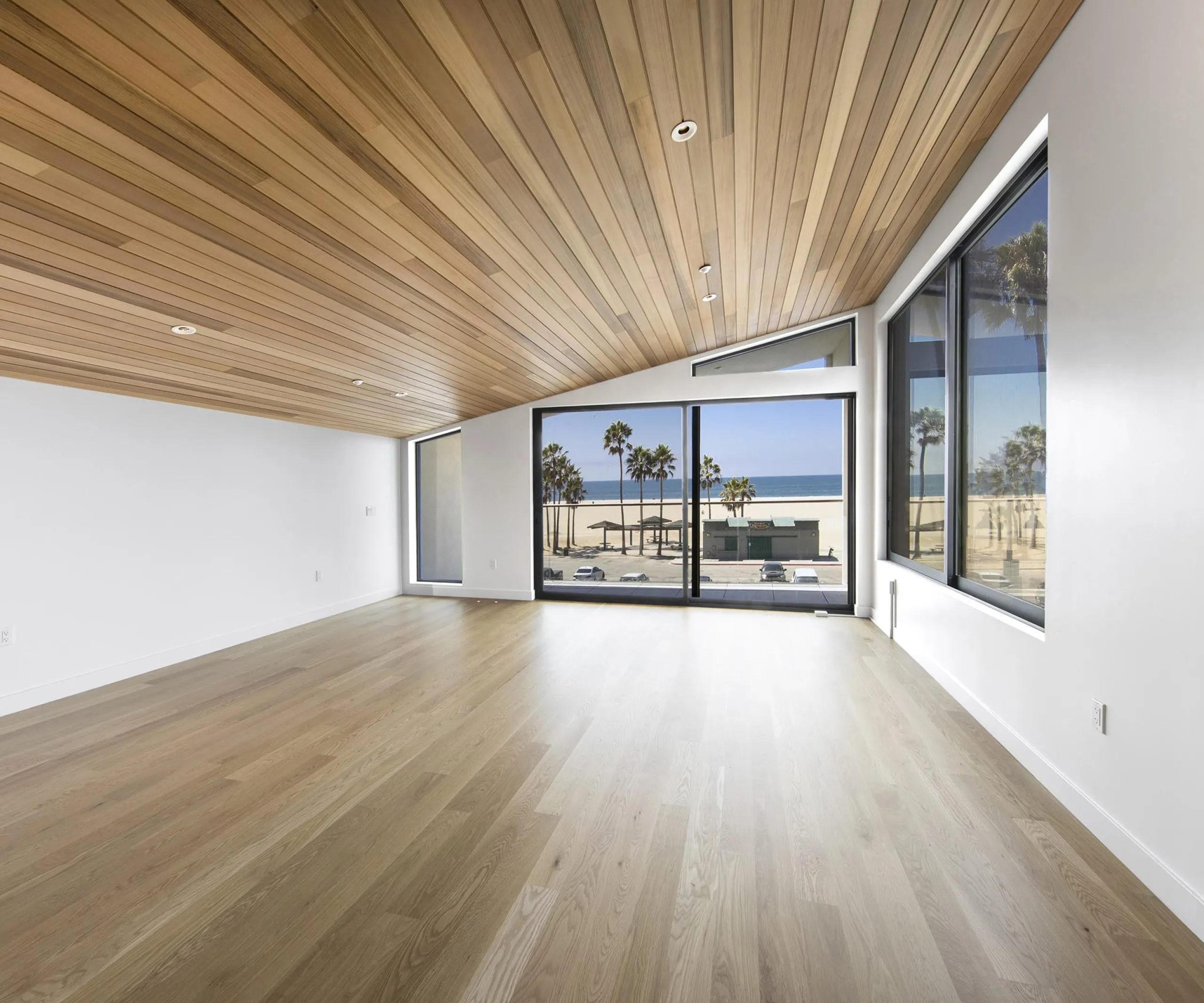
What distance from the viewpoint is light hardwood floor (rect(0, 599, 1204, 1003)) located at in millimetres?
1481

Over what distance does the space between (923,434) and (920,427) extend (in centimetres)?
9

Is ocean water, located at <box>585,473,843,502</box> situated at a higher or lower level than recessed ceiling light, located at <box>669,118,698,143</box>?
lower

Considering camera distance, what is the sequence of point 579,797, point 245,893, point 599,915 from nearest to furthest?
point 599,915 < point 245,893 < point 579,797

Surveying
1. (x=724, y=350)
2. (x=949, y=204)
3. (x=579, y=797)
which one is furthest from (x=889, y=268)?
(x=579, y=797)

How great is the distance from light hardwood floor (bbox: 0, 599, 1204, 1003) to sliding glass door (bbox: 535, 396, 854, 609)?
2.68m

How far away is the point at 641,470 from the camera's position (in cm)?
672

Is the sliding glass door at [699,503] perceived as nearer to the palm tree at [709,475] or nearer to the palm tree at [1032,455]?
the palm tree at [709,475]

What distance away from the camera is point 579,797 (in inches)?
92.1

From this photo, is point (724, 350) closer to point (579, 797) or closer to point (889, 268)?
point (889, 268)

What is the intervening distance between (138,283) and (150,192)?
0.76m

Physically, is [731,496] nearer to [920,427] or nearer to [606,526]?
[606,526]

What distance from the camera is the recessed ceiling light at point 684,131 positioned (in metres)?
2.19

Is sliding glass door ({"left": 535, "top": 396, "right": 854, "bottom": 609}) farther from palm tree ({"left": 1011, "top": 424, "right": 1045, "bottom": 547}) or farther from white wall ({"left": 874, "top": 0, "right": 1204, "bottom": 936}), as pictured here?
white wall ({"left": 874, "top": 0, "right": 1204, "bottom": 936})

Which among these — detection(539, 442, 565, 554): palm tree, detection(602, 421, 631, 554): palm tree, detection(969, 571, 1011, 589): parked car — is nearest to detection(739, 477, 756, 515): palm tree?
detection(602, 421, 631, 554): palm tree
